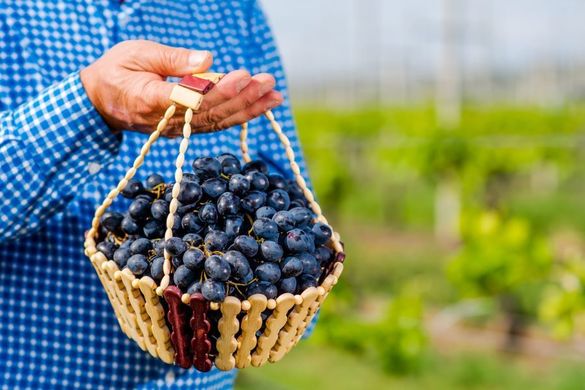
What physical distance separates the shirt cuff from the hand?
21 millimetres

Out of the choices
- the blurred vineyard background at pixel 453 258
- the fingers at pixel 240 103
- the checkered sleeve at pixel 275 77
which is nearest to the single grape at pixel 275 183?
the fingers at pixel 240 103

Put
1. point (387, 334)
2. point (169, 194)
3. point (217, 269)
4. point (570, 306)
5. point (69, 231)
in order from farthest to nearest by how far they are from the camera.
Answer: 1. point (387, 334)
2. point (570, 306)
3. point (69, 231)
4. point (169, 194)
5. point (217, 269)

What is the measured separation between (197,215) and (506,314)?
162 inches

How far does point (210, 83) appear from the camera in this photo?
0.91 meters

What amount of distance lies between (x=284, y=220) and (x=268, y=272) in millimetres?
73

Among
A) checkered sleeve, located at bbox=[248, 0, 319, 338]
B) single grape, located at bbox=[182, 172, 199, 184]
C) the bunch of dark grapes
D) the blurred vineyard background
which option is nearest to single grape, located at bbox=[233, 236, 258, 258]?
the bunch of dark grapes

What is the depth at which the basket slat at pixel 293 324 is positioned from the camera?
36.9 inches

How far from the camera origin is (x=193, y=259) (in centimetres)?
91

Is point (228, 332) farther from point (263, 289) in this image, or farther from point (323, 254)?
point (323, 254)

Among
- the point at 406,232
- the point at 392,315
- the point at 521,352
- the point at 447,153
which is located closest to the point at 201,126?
the point at 392,315

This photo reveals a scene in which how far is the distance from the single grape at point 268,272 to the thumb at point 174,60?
24cm

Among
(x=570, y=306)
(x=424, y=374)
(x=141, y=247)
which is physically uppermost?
(x=141, y=247)

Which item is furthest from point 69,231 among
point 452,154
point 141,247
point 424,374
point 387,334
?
point 452,154

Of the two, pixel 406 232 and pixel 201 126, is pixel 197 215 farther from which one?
pixel 406 232
